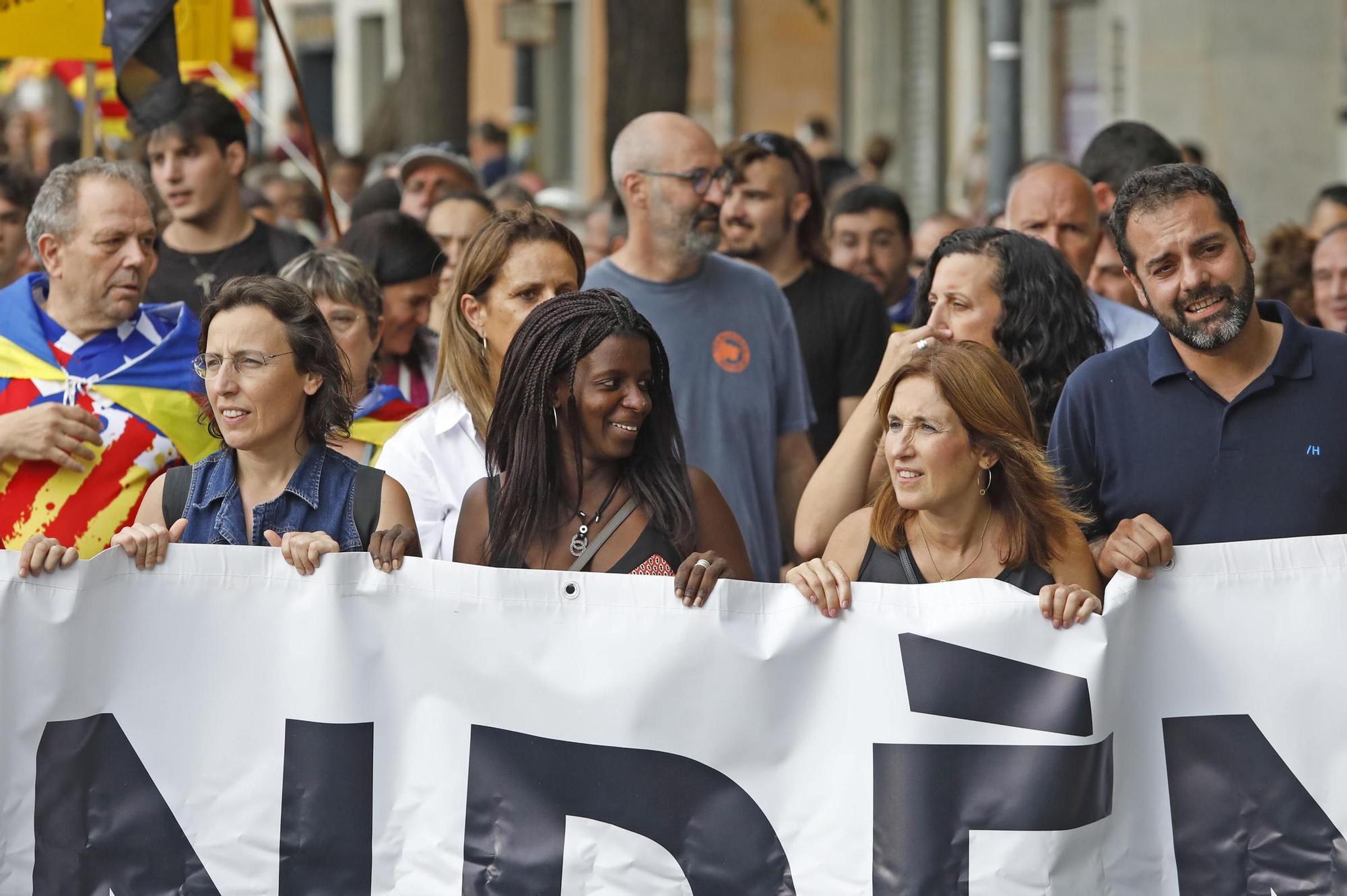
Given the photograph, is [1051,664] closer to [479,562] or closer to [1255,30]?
[479,562]

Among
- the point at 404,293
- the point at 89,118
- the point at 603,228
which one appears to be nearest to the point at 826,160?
the point at 603,228

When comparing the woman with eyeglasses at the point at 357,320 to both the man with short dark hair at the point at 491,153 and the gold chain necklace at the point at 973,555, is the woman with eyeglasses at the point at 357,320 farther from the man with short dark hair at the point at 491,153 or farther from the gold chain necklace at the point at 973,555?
the man with short dark hair at the point at 491,153

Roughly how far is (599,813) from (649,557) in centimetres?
53

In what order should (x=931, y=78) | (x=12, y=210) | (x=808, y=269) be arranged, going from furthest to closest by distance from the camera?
(x=931, y=78) → (x=808, y=269) → (x=12, y=210)

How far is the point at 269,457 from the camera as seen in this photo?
4293 millimetres

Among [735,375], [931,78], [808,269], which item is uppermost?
[931,78]

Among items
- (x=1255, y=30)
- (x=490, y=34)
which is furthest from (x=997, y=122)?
(x=490, y=34)

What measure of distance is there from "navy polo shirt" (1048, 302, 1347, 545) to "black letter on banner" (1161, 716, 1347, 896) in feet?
1.44

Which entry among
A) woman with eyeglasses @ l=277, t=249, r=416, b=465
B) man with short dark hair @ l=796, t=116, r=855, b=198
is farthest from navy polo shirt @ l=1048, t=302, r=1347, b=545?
man with short dark hair @ l=796, t=116, r=855, b=198

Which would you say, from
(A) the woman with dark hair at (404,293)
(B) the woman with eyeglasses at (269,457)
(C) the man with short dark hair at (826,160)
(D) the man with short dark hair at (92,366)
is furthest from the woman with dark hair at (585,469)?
(C) the man with short dark hair at (826,160)

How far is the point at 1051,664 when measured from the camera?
12.8 feet

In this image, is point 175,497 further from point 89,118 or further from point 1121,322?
point 89,118

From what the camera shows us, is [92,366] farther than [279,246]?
No

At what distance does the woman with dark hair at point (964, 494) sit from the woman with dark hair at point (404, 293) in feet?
7.68
